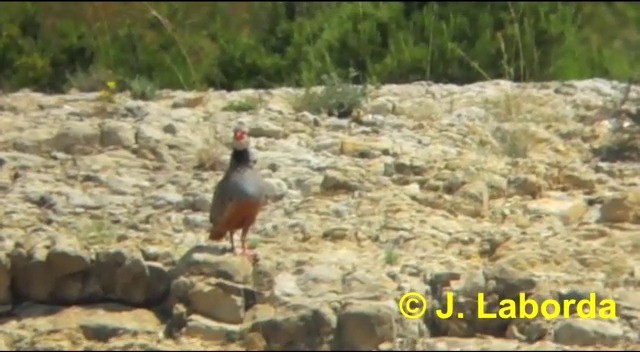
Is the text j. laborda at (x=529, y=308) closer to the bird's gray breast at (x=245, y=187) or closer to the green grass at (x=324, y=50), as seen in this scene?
the bird's gray breast at (x=245, y=187)

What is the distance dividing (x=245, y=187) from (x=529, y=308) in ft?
4.69

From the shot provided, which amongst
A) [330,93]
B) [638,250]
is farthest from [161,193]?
[638,250]

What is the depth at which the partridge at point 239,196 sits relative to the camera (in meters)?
7.76

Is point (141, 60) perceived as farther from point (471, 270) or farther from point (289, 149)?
point (471, 270)

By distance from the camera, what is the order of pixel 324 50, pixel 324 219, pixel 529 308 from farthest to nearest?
pixel 324 50, pixel 324 219, pixel 529 308

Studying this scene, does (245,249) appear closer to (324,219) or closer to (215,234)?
(215,234)

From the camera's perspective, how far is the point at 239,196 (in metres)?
7.75

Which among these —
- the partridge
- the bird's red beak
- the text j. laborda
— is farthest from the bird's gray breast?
the text j. laborda

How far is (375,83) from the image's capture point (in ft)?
37.3

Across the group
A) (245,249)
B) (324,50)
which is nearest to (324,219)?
(245,249)

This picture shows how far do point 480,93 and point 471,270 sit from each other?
3161 millimetres

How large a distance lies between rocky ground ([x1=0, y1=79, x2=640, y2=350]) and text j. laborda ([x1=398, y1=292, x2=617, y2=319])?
0.12 ft

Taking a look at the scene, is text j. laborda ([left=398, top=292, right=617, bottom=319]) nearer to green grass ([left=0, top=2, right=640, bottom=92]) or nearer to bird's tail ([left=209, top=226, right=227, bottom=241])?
bird's tail ([left=209, top=226, right=227, bottom=241])

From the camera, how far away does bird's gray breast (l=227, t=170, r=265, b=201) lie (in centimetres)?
775
